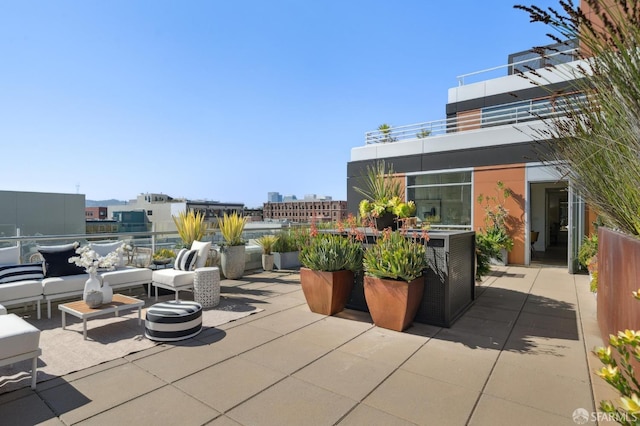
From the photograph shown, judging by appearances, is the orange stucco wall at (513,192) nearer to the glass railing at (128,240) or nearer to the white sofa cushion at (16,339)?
the glass railing at (128,240)

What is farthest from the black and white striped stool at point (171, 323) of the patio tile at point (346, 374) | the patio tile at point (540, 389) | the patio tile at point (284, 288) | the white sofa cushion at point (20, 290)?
the patio tile at point (540, 389)

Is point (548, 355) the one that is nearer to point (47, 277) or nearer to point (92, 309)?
point (92, 309)

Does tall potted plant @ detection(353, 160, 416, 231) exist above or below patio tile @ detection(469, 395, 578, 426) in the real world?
above

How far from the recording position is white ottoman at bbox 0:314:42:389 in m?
2.59

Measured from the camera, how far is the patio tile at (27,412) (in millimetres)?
2295

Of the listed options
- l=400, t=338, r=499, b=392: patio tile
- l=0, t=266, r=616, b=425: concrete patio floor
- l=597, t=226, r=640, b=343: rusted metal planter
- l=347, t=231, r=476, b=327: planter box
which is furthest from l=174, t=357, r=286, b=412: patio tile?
l=597, t=226, r=640, b=343: rusted metal planter

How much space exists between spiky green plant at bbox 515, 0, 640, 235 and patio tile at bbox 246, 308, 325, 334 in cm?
342

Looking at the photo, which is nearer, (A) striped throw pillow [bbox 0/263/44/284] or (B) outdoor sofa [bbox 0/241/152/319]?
(B) outdoor sofa [bbox 0/241/152/319]

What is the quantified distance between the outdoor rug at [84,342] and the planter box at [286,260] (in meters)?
3.59

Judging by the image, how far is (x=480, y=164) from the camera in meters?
10.2

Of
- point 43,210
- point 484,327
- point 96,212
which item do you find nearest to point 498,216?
point 484,327

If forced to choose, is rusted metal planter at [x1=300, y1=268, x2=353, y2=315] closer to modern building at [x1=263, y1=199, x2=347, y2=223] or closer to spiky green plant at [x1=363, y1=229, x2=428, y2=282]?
spiky green plant at [x1=363, y1=229, x2=428, y2=282]

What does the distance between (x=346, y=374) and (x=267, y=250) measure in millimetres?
5970

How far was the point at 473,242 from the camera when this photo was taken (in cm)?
564
